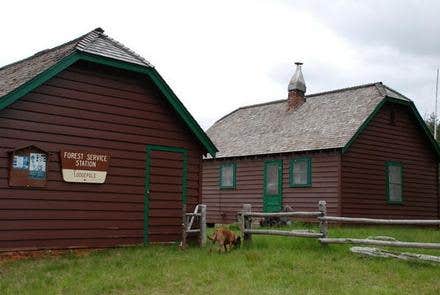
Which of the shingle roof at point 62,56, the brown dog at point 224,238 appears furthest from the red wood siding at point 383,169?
the shingle roof at point 62,56

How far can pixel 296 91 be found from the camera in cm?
2786

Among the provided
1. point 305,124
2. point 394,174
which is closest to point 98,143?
point 305,124

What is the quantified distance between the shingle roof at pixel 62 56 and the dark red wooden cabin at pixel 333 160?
9928 mm

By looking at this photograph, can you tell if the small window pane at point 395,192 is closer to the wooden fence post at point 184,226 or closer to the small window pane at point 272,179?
the small window pane at point 272,179

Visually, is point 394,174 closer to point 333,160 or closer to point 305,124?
point 333,160

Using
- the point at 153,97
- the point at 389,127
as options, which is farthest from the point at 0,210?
the point at 389,127

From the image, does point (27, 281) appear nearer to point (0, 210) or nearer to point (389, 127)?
point (0, 210)

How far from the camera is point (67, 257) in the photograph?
13.1 metres

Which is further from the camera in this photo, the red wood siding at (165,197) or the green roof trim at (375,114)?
the green roof trim at (375,114)

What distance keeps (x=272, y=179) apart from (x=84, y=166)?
12463 mm

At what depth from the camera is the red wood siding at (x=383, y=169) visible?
74.7 feet

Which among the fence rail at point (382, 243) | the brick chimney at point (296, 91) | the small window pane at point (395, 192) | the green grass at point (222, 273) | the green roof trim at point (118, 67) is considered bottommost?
the green grass at point (222, 273)

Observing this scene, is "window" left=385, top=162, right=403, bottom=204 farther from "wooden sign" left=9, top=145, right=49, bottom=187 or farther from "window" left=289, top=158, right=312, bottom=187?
"wooden sign" left=9, top=145, right=49, bottom=187

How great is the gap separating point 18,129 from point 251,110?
1955 centimetres
